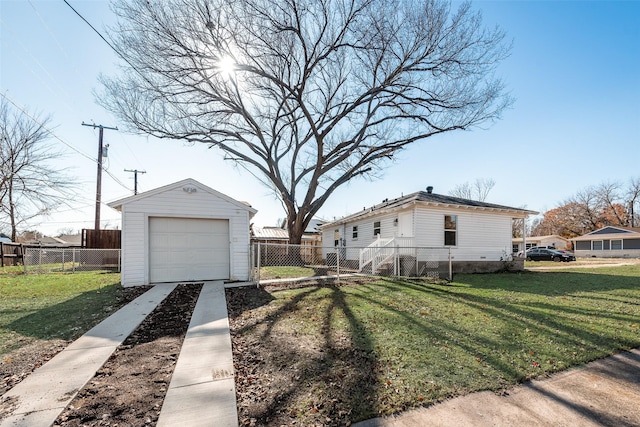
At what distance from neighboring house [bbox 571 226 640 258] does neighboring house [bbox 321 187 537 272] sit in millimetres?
28494

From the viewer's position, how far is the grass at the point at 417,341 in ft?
9.42

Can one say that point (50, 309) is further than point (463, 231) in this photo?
No

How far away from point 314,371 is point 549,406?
7.24 ft

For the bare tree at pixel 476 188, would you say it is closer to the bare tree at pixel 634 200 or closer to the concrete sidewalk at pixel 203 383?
the bare tree at pixel 634 200

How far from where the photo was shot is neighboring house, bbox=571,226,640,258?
32.0 m

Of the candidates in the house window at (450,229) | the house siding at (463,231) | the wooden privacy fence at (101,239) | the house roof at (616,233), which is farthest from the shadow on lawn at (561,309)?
the house roof at (616,233)

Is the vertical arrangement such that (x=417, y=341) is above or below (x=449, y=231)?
below

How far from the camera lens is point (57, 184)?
19.8 metres

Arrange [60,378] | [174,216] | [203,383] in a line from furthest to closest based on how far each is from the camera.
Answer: [174,216] < [60,378] < [203,383]

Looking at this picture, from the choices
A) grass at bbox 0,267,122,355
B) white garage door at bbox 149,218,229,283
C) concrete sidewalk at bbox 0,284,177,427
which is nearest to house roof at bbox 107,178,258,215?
white garage door at bbox 149,218,229,283

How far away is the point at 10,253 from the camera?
17.5m

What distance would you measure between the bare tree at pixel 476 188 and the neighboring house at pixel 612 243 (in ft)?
40.7

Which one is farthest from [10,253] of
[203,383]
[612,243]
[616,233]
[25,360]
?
[612,243]

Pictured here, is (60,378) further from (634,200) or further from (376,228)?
(634,200)
